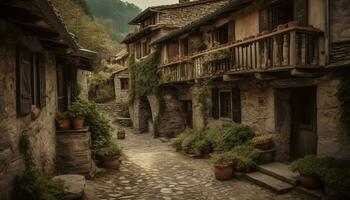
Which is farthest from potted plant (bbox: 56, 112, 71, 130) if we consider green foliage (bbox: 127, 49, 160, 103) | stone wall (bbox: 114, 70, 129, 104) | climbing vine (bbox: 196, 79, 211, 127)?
stone wall (bbox: 114, 70, 129, 104)

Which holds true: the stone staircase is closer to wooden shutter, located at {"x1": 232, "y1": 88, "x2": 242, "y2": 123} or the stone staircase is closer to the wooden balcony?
wooden shutter, located at {"x1": 232, "y1": 88, "x2": 242, "y2": 123}

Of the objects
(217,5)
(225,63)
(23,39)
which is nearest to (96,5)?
(217,5)

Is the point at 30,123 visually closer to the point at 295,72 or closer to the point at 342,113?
the point at 295,72

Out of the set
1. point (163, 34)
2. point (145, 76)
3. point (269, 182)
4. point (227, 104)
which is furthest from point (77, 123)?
point (163, 34)

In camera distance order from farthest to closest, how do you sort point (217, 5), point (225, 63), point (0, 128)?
point (217, 5), point (225, 63), point (0, 128)

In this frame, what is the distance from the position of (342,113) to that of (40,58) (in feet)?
23.9

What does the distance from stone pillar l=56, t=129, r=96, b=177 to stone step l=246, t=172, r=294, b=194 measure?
4.88 meters

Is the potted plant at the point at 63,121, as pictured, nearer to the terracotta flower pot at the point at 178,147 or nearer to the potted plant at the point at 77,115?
the potted plant at the point at 77,115

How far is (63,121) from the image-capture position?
28.0 ft

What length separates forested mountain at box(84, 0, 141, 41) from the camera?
202 feet

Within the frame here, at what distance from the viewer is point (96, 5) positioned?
64.2m

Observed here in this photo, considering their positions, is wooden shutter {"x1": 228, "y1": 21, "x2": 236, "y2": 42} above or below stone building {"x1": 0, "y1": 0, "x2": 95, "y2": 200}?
above

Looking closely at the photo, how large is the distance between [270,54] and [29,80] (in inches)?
252

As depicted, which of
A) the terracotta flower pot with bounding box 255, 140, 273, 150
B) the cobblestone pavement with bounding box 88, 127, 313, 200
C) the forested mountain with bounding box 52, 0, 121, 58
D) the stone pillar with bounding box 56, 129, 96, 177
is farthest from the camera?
the forested mountain with bounding box 52, 0, 121, 58
